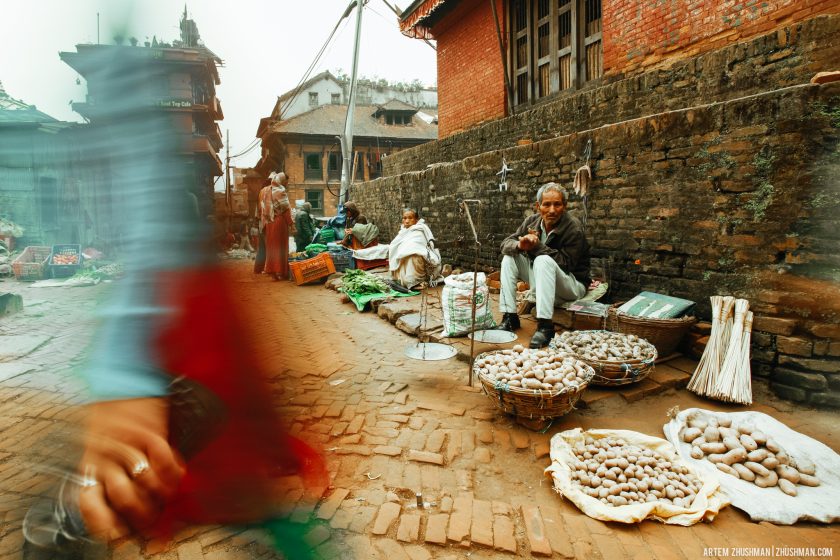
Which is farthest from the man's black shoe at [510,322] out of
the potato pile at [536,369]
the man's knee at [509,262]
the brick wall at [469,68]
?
the brick wall at [469,68]

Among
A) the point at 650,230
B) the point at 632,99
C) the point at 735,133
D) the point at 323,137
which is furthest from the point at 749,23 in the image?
the point at 323,137

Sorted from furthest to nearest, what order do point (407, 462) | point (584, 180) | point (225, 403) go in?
point (584, 180), point (407, 462), point (225, 403)

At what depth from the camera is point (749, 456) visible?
2.36 metres

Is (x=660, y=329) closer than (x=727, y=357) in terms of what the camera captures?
No

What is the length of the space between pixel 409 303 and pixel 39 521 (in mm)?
4927

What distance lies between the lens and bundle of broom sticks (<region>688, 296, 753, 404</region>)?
122 inches

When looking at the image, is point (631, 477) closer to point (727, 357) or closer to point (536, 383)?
point (536, 383)

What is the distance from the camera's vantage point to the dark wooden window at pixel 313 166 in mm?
27781

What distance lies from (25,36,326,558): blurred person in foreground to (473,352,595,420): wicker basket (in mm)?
1699

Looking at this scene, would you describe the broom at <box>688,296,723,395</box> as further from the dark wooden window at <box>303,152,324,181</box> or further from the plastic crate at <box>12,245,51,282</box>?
the dark wooden window at <box>303,152,324,181</box>

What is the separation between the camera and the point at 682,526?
6.62 feet

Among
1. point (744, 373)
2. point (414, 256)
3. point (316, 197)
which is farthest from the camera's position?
point (316, 197)

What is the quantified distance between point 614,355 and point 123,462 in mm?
3027

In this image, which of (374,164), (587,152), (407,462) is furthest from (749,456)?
(374,164)
